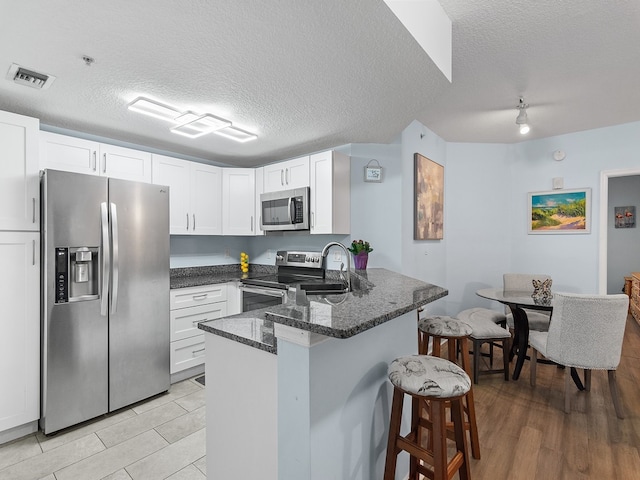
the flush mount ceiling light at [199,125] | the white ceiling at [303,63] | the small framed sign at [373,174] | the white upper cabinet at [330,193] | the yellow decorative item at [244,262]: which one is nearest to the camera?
the white ceiling at [303,63]

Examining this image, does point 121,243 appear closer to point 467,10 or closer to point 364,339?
point 364,339

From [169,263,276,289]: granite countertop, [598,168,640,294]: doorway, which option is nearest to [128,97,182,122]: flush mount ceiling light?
[169,263,276,289]: granite countertop

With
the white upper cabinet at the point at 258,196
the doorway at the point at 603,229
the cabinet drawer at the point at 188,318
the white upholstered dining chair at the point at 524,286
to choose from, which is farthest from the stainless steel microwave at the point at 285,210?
the doorway at the point at 603,229

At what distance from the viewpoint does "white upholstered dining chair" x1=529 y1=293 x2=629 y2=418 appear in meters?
2.27

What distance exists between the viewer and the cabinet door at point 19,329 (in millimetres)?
2104

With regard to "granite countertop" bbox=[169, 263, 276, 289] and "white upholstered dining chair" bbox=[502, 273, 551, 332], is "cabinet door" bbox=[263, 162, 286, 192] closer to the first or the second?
"granite countertop" bbox=[169, 263, 276, 289]

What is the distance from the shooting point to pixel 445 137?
4.15m

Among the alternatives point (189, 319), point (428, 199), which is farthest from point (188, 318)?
point (428, 199)

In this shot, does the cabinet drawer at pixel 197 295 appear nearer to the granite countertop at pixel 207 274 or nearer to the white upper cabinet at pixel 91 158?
the granite countertop at pixel 207 274

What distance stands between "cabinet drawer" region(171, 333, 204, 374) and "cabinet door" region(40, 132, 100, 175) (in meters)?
1.75

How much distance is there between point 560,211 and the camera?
13.3ft

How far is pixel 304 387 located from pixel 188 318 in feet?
7.73

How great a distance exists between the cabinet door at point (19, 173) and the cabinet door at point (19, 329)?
110 millimetres

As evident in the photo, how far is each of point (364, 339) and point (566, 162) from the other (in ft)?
13.8
